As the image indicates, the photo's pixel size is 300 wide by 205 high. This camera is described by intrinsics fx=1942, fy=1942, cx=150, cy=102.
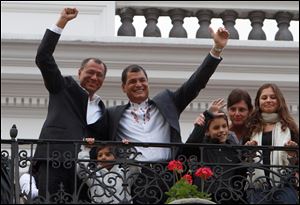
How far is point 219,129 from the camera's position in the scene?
15695mm

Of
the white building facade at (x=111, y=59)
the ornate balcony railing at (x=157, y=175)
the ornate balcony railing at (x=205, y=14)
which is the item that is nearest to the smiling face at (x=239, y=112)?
the ornate balcony railing at (x=157, y=175)

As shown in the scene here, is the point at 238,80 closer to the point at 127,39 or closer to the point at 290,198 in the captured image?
the point at 127,39

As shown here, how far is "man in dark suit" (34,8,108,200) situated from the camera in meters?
15.5

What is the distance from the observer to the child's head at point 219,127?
15672 mm

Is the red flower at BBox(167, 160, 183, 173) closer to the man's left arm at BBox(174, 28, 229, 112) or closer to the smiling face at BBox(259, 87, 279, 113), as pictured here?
the man's left arm at BBox(174, 28, 229, 112)

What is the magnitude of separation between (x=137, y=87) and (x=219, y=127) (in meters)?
0.74

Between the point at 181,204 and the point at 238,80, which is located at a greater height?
the point at 238,80

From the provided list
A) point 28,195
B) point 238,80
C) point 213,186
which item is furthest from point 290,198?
point 238,80

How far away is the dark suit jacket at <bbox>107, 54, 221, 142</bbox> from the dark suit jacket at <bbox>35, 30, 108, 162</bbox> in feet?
0.39

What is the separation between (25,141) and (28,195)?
53cm

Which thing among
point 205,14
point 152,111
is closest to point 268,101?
point 152,111

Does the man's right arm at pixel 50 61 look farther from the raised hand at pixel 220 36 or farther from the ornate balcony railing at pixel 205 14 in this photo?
the ornate balcony railing at pixel 205 14

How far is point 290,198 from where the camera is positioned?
49.8ft

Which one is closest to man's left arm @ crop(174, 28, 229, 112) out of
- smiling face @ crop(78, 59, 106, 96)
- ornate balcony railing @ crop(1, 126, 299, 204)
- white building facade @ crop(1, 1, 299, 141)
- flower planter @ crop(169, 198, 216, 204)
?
ornate balcony railing @ crop(1, 126, 299, 204)
